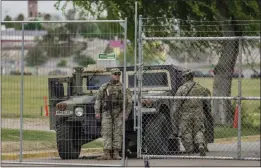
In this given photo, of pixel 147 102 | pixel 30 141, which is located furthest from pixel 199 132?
pixel 30 141

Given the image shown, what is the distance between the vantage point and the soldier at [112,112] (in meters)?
13.8

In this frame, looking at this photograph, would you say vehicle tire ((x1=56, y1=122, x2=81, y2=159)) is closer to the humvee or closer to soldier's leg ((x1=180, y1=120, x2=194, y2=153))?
the humvee

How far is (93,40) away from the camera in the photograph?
14969mm

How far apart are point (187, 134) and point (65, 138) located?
2304mm

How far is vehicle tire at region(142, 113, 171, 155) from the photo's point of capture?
14003 millimetres

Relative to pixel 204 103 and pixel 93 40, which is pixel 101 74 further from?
pixel 204 103

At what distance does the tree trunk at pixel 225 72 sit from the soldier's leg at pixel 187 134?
5104mm

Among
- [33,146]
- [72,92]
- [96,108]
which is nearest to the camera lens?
[96,108]

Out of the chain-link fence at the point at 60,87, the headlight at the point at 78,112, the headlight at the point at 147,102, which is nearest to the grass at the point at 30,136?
the chain-link fence at the point at 60,87

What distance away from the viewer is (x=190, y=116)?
14016mm

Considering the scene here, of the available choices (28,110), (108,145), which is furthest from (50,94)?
(28,110)

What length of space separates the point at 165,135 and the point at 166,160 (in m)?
0.49

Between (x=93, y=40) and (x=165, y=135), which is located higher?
(x=93, y=40)

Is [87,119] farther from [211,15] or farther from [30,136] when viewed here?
[211,15]
